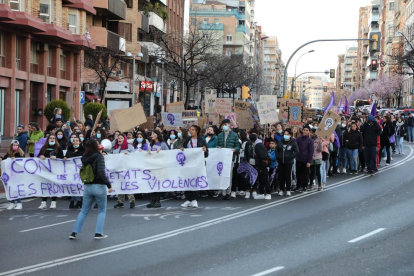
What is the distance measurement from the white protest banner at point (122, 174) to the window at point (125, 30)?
40.3 metres

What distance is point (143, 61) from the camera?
6081 cm

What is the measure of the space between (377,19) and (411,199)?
166812 millimetres

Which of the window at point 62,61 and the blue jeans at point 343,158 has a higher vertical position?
the window at point 62,61

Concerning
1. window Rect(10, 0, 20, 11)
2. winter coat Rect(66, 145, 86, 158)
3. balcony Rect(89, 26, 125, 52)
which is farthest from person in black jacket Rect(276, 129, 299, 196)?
balcony Rect(89, 26, 125, 52)

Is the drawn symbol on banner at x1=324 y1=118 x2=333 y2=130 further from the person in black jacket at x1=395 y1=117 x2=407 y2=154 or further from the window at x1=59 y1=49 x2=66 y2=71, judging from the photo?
the window at x1=59 y1=49 x2=66 y2=71

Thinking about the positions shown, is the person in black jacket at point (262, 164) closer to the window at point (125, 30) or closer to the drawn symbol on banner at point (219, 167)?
the drawn symbol on banner at point (219, 167)

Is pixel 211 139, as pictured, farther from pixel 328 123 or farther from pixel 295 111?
pixel 295 111

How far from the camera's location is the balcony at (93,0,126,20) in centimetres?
4931

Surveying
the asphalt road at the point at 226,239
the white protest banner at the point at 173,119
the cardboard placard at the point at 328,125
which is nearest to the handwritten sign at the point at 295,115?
the cardboard placard at the point at 328,125

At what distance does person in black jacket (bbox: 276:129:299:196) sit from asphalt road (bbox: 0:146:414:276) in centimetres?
81

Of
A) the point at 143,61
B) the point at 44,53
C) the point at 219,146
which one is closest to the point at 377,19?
the point at 143,61

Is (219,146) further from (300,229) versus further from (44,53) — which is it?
(44,53)

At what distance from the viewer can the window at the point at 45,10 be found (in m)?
39.6

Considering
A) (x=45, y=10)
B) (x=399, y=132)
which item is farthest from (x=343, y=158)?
(x=45, y=10)
